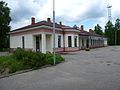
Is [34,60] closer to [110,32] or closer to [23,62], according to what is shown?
[23,62]

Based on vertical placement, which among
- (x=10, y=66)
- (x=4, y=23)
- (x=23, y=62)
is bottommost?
(x=10, y=66)

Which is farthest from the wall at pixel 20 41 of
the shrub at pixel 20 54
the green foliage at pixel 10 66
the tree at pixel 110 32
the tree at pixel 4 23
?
the tree at pixel 110 32

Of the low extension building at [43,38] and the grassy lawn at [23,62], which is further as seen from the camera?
the low extension building at [43,38]

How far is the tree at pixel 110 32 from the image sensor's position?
79.3m

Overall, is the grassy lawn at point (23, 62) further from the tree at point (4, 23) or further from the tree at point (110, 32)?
the tree at point (110, 32)

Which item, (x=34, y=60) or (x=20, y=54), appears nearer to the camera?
(x=34, y=60)

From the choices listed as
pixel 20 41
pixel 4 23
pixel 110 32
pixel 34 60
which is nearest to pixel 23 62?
pixel 34 60

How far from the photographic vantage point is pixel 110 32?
82438mm

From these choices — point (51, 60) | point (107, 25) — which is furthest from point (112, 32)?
point (51, 60)

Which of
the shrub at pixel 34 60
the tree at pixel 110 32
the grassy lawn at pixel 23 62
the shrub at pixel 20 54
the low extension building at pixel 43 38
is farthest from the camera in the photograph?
the tree at pixel 110 32

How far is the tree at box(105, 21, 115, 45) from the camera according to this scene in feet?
260

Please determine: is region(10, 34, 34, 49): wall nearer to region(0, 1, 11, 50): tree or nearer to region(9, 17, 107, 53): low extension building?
region(9, 17, 107, 53): low extension building

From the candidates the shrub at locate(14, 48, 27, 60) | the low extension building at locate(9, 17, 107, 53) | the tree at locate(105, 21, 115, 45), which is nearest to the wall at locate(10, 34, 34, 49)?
the low extension building at locate(9, 17, 107, 53)

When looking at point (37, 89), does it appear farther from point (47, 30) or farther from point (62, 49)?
point (62, 49)
